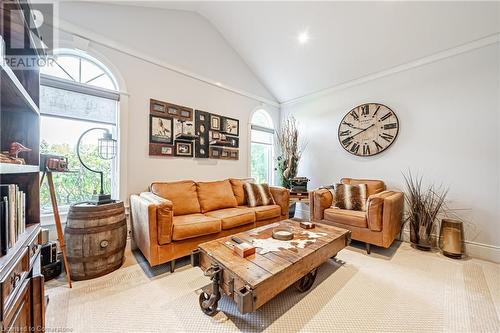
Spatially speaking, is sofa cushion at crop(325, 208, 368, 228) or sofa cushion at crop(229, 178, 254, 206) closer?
sofa cushion at crop(325, 208, 368, 228)

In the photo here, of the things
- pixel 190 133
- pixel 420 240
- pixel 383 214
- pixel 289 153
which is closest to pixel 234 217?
pixel 190 133

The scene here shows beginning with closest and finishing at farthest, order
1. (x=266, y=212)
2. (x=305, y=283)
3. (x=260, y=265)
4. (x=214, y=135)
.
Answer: (x=260, y=265) < (x=305, y=283) < (x=266, y=212) < (x=214, y=135)

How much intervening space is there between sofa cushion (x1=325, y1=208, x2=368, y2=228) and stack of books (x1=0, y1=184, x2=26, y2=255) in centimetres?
294

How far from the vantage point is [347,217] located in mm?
2689

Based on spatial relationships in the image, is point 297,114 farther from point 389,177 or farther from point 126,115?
point 126,115

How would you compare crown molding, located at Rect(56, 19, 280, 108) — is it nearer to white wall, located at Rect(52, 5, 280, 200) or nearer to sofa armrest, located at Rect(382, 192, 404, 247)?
white wall, located at Rect(52, 5, 280, 200)

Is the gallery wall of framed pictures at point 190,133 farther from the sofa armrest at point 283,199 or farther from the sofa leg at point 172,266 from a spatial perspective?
the sofa leg at point 172,266

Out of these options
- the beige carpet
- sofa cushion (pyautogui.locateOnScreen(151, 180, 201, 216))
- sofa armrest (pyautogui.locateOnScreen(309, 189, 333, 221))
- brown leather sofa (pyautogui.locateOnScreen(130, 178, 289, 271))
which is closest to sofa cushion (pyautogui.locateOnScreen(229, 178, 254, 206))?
brown leather sofa (pyautogui.locateOnScreen(130, 178, 289, 271))

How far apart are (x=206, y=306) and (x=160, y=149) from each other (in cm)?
215

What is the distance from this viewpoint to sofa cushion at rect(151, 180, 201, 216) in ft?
8.45

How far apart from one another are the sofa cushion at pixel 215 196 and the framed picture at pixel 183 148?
563 mm

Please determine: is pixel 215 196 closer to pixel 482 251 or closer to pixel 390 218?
pixel 390 218

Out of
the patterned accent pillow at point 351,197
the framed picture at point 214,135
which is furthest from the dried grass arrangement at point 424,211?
the framed picture at point 214,135

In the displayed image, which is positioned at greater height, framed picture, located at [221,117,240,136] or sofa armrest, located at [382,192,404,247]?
framed picture, located at [221,117,240,136]
